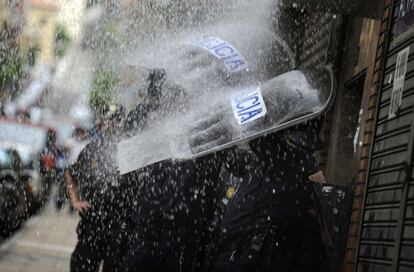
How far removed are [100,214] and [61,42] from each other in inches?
763

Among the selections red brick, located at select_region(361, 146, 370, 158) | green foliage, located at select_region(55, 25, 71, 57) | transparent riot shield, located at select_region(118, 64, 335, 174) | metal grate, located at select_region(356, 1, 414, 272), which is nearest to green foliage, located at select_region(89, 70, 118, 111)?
transparent riot shield, located at select_region(118, 64, 335, 174)

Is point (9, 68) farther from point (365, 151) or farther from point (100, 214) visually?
point (365, 151)

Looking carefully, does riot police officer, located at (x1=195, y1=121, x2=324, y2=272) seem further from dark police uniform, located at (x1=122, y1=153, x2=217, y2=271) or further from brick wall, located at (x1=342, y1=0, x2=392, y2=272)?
brick wall, located at (x1=342, y1=0, x2=392, y2=272)

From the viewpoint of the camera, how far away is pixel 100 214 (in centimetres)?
533

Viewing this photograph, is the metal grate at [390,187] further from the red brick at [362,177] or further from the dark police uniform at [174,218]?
the dark police uniform at [174,218]

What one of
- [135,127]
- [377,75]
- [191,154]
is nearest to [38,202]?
[135,127]

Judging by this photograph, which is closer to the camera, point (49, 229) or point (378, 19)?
point (378, 19)

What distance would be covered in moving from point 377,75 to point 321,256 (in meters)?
1.43

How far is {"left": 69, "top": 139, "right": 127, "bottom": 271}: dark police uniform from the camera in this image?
5.20 meters

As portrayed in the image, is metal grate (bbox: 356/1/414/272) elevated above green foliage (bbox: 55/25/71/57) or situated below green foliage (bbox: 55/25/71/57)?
below

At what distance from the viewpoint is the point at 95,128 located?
538 cm

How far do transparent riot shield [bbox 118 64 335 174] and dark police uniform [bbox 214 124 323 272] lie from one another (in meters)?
0.12

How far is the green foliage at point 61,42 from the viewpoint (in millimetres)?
24000

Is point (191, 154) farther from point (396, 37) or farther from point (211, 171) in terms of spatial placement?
point (396, 37)
